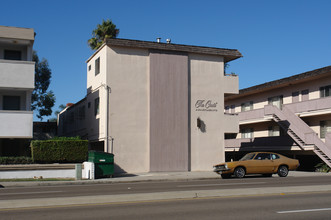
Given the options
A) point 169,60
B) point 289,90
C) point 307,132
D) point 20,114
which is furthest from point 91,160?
point 289,90

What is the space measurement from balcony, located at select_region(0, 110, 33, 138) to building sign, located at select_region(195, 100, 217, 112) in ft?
42.3

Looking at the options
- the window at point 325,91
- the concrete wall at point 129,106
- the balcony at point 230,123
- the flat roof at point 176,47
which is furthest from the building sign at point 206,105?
the window at point 325,91

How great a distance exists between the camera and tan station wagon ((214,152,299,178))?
944 inches

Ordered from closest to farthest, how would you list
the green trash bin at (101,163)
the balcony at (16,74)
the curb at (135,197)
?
the curb at (135,197) < the green trash bin at (101,163) < the balcony at (16,74)

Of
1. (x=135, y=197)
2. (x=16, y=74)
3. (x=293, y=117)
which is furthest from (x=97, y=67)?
(x=135, y=197)

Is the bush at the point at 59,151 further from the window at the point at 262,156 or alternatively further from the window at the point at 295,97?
the window at the point at 295,97

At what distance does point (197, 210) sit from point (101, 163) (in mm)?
15083

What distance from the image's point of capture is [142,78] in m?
31.5

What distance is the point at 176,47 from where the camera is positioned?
32188mm

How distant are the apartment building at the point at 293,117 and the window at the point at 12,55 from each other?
73.0ft

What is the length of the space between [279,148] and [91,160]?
61.3 feet

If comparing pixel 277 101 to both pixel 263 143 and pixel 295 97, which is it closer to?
pixel 295 97

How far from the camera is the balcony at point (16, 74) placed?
91.2 ft

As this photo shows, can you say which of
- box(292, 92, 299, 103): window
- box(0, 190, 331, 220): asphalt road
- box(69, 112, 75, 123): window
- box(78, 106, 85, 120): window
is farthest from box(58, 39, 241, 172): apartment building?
box(0, 190, 331, 220): asphalt road
